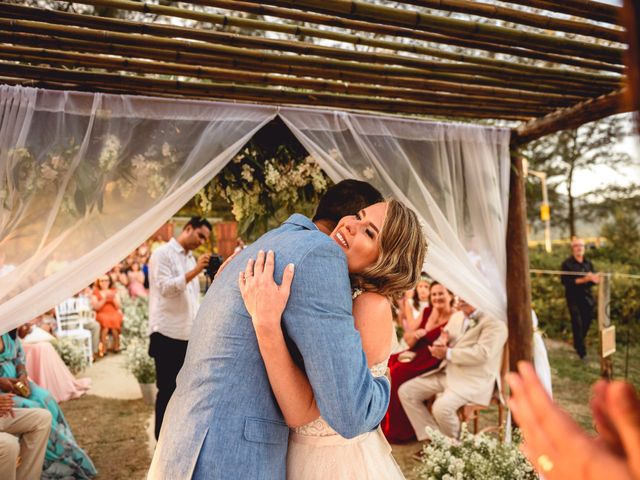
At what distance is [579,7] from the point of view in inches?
79.6

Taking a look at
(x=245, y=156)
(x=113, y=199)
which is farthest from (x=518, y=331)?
(x=113, y=199)

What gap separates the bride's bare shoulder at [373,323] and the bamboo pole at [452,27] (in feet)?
4.08

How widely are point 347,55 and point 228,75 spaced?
0.74 m

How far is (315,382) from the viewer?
49.4 inches

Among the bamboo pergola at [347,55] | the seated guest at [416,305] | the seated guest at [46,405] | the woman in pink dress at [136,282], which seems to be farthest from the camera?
the woman in pink dress at [136,282]

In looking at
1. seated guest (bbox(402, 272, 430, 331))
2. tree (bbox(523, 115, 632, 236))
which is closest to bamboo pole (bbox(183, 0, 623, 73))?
seated guest (bbox(402, 272, 430, 331))

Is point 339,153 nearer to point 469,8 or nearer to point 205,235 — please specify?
point 469,8

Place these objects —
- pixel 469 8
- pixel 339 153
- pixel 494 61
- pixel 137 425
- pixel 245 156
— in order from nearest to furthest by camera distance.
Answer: pixel 469 8, pixel 494 61, pixel 339 153, pixel 245 156, pixel 137 425

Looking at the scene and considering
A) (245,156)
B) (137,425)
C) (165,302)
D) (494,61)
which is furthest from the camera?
(137,425)

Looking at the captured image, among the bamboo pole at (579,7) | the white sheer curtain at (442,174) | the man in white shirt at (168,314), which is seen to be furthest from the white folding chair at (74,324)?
the bamboo pole at (579,7)

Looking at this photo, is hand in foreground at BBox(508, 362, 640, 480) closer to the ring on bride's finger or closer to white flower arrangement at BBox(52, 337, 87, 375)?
the ring on bride's finger

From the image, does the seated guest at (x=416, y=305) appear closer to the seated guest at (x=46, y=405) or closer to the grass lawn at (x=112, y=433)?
the grass lawn at (x=112, y=433)

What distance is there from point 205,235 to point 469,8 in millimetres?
3200

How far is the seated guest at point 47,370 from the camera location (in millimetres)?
5609
